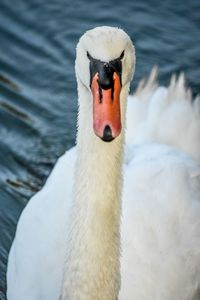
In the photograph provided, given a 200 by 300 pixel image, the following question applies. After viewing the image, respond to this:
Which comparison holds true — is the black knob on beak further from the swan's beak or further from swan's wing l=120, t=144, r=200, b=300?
swan's wing l=120, t=144, r=200, b=300

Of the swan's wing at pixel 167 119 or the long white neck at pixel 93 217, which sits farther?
the swan's wing at pixel 167 119

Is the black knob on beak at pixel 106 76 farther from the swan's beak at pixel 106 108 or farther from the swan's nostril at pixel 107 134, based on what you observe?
the swan's nostril at pixel 107 134

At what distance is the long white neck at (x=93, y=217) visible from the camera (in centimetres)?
481

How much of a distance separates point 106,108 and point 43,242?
2.05 m

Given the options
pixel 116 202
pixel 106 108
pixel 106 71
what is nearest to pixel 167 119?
pixel 116 202

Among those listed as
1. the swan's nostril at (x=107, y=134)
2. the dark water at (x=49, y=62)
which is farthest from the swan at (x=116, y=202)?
the dark water at (x=49, y=62)

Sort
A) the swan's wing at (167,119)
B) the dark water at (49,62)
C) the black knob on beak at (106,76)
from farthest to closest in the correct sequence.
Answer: the dark water at (49,62)
the swan's wing at (167,119)
the black knob on beak at (106,76)

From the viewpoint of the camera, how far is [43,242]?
6.20 metres

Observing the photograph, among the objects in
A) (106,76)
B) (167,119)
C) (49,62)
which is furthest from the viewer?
(49,62)

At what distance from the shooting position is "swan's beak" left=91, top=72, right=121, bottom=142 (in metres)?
4.24

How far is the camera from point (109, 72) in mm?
4438

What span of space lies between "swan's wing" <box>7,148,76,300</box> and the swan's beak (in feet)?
5.46

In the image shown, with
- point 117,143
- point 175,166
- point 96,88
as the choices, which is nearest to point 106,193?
point 117,143

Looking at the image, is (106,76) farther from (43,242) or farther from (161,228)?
(43,242)
